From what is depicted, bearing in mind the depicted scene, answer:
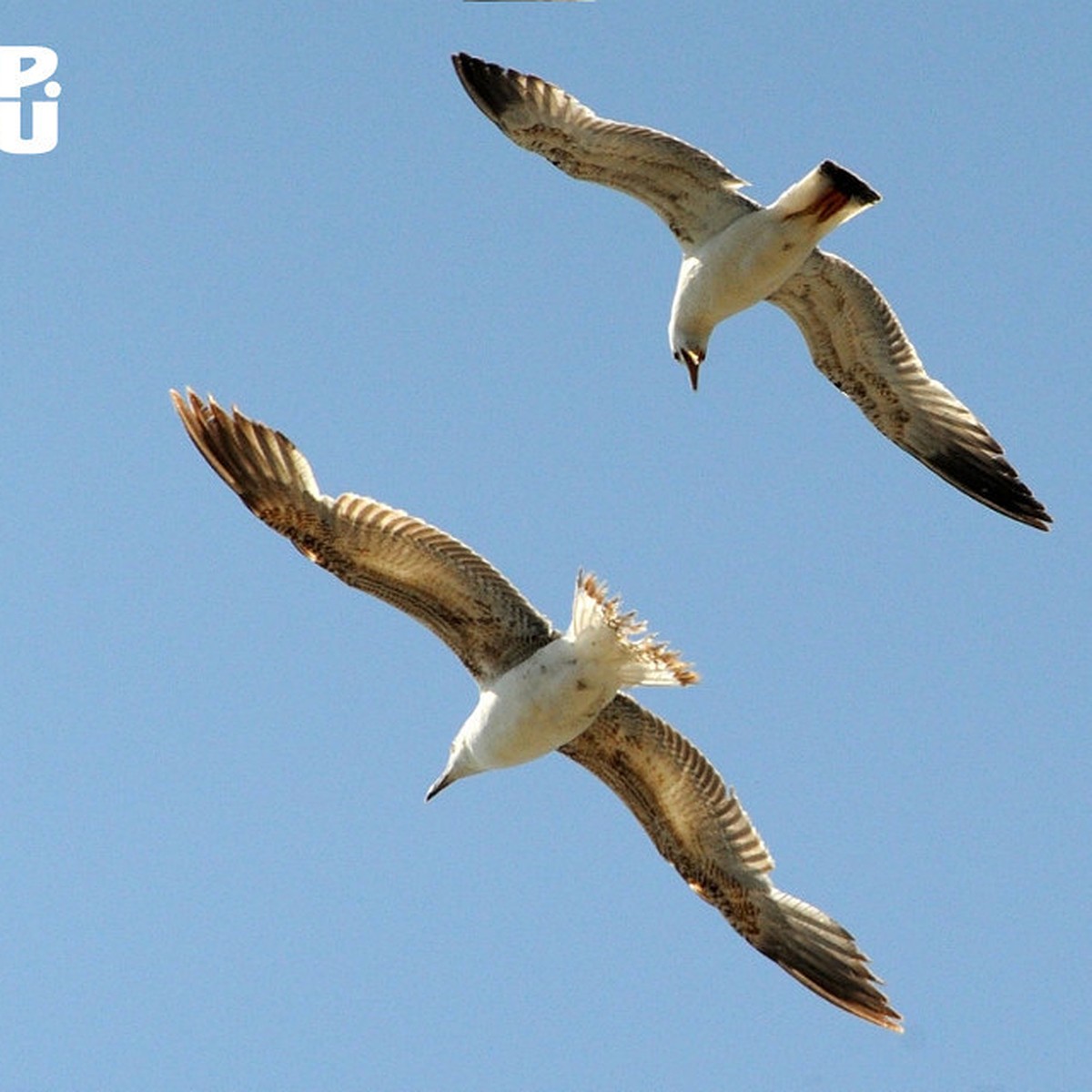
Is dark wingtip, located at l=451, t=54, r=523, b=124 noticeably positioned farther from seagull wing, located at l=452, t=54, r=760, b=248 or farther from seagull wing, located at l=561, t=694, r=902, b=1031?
seagull wing, located at l=561, t=694, r=902, b=1031

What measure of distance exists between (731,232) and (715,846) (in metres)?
3.92

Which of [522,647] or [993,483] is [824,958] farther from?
[993,483]

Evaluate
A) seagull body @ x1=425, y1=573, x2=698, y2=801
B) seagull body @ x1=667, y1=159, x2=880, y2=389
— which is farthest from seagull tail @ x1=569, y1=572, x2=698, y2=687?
seagull body @ x1=667, y1=159, x2=880, y2=389

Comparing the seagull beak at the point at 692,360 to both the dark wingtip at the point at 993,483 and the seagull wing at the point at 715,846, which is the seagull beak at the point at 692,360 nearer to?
the dark wingtip at the point at 993,483

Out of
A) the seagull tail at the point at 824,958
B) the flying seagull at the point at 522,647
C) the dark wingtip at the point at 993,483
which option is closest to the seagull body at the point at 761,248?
the dark wingtip at the point at 993,483

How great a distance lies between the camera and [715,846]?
55.1 feet

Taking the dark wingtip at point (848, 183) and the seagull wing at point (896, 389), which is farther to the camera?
the seagull wing at point (896, 389)

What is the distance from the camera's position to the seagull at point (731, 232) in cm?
1703

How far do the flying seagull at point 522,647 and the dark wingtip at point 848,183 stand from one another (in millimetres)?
3349

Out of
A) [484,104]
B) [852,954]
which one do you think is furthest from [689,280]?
→ [852,954]

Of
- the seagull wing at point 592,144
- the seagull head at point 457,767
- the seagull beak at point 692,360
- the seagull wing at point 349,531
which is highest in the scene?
the seagull wing at point 592,144

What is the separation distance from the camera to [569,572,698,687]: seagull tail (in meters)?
14.9

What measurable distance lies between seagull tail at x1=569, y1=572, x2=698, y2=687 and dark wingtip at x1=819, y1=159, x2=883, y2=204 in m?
3.33

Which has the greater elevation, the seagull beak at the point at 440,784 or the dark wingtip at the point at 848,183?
the dark wingtip at the point at 848,183
